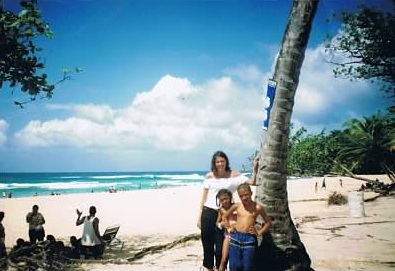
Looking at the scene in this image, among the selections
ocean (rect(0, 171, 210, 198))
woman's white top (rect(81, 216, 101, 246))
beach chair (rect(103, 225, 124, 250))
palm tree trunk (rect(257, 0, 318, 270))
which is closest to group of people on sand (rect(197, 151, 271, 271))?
palm tree trunk (rect(257, 0, 318, 270))

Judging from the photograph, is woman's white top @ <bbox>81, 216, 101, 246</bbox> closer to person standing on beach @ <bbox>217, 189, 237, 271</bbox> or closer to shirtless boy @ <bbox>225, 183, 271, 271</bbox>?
person standing on beach @ <bbox>217, 189, 237, 271</bbox>

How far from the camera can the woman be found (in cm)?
420

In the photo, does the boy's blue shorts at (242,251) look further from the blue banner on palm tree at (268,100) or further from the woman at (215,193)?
the blue banner on palm tree at (268,100)

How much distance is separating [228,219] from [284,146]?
1.01 m

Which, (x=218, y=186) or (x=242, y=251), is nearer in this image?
(x=242, y=251)

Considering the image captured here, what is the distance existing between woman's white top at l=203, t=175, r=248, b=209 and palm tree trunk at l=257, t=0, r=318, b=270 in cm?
25

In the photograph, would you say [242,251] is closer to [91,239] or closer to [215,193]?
[215,193]

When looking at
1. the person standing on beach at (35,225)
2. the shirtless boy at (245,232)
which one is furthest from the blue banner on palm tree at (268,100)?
the person standing on beach at (35,225)

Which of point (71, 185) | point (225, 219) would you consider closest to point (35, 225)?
point (225, 219)

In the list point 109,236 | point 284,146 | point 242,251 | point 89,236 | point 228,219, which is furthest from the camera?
point 109,236

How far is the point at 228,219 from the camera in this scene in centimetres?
394

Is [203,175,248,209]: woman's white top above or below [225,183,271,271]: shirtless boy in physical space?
above

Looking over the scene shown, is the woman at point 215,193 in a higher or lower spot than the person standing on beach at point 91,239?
higher

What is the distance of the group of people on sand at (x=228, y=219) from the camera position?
146 inches
